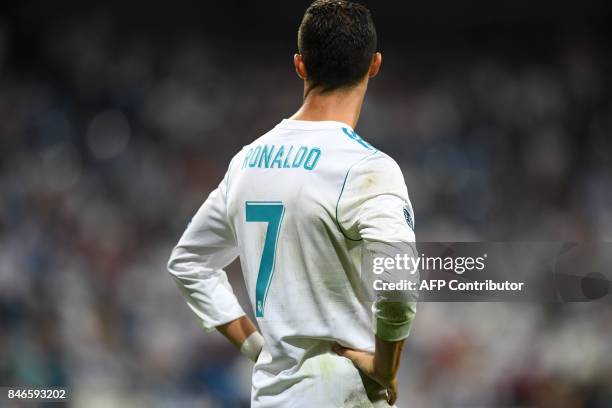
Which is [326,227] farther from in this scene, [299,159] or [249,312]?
[249,312]

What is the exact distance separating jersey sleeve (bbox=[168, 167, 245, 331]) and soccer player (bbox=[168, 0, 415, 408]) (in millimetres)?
127

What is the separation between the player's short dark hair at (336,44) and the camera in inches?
55.9

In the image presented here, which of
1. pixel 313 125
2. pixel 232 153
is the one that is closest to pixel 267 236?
pixel 313 125

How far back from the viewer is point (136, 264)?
14.1 feet

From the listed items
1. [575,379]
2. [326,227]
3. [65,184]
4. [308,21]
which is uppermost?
[308,21]

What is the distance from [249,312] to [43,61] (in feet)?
6.29

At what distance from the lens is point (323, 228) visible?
136 centimetres

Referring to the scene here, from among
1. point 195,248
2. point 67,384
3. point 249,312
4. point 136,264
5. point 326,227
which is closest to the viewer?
point 326,227

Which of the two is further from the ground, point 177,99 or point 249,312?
point 177,99

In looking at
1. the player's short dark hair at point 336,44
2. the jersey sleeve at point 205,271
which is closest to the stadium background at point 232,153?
the jersey sleeve at point 205,271

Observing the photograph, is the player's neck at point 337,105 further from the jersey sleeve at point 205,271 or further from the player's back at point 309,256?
the jersey sleeve at point 205,271

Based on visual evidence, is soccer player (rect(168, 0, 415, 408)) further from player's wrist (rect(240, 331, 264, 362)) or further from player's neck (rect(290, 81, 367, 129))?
player's wrist (rect(240, 331, 264, 362))

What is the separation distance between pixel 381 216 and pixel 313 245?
0.14m

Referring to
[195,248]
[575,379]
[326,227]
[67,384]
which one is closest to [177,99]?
[67,384]
